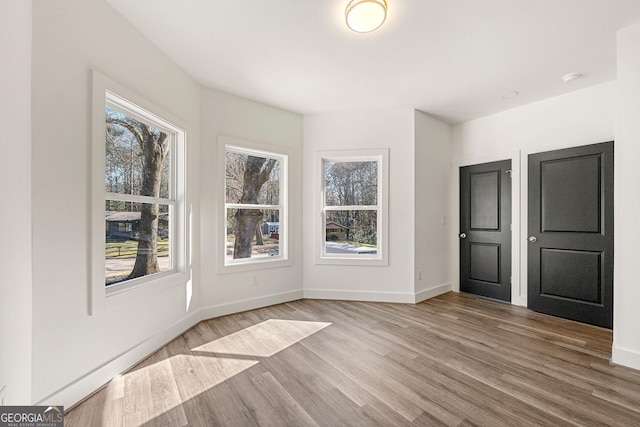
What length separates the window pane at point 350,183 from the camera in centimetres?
389

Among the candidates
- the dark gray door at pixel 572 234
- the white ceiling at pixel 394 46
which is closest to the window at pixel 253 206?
the white ceiling at pixel 394 46

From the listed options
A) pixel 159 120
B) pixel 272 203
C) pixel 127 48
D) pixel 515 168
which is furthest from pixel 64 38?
pixel 515 168

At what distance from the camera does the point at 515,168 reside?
11.8 feet

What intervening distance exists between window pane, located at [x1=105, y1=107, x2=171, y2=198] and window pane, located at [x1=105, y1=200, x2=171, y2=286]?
0.15 metres

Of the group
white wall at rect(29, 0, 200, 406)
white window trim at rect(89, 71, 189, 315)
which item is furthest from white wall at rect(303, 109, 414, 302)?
white wall at rect(29, 0, 200, 406)

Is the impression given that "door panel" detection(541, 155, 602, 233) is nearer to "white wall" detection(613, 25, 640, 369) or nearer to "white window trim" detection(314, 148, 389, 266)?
"white wall" detection(613, 25, 640, 369)

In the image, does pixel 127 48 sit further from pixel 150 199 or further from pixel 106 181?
pixel 150 199

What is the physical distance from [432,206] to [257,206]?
8.15 ft

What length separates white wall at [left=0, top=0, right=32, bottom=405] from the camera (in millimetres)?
Answer: 1120

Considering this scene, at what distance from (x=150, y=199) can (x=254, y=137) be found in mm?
1489

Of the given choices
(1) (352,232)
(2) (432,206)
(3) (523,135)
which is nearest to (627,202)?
(3) (523,135)

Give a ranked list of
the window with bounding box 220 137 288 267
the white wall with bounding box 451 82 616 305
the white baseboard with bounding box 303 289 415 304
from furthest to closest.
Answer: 1. the white baseboard with bounding box 303 289 415 304
2. the window with bounding box 220 137 288 267
3. the white wall with bounding box 451 82 616 305

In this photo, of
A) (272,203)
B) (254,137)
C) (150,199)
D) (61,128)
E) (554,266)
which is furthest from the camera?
(272,203)

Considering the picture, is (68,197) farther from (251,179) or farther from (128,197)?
(251,179)
